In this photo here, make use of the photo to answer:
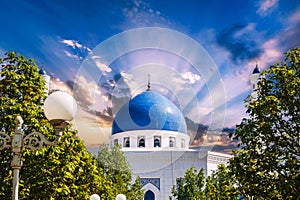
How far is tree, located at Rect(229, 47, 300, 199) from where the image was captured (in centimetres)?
824

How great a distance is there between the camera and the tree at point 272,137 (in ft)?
27.0

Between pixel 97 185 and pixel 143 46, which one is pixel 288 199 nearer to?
pixel 143 46

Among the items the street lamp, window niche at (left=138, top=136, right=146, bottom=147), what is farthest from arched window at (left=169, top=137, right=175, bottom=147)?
the street lamp

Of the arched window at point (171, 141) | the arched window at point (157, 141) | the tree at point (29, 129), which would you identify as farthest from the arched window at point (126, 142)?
the tree at point (29, 129)

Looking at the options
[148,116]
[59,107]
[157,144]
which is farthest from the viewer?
[148,116]

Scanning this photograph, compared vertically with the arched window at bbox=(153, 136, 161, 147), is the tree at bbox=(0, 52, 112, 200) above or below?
below

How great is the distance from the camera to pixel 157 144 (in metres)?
37.1

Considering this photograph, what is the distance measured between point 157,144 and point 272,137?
94.4ft

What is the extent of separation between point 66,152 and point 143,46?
2.92m

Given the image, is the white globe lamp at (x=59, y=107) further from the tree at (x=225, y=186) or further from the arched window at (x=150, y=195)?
the arched window at (x=150, y=195)

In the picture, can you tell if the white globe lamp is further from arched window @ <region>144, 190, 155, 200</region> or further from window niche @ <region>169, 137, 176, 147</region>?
window niche @ <region>169, 137, 176, 147</region>

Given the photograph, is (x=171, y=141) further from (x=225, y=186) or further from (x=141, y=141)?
(x=225, y=186)

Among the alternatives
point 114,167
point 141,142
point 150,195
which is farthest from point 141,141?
point 114,167

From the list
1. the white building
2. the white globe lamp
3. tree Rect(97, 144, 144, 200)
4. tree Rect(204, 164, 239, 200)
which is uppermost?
the white building
